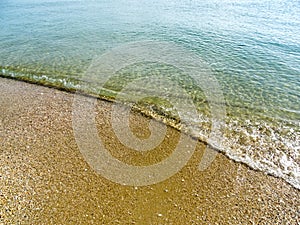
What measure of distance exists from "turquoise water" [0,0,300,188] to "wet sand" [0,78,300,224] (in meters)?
0.86

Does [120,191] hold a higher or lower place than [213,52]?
lower

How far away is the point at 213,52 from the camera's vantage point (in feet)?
46.2

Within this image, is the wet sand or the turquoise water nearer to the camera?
the wet sand

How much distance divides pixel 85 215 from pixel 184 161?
277 centimetres

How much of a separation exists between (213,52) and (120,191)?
10.6m

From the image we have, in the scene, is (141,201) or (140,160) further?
(140,160)

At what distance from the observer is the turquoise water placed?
771 cm

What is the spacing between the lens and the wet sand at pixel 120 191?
5180mm

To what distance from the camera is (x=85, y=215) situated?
5195mm

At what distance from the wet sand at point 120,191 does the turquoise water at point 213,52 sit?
2.82 feet

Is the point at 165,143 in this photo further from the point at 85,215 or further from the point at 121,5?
the point at 121,5

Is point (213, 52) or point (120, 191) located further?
point (213, 52)

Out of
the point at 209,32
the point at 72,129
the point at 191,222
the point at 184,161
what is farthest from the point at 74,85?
the point at 209,32

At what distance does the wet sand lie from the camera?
518 centimetres
